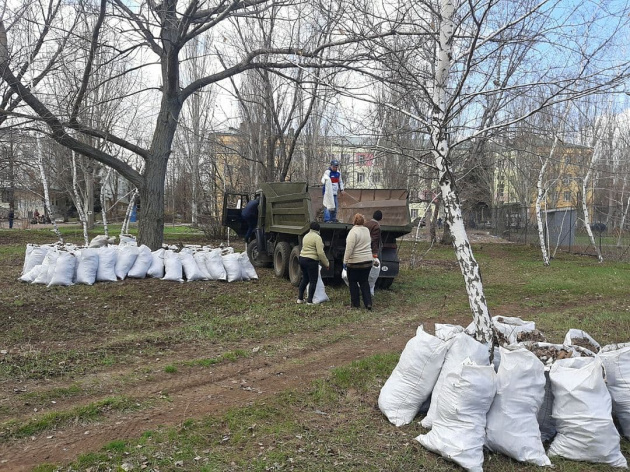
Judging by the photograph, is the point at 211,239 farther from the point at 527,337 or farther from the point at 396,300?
the point at 527,337

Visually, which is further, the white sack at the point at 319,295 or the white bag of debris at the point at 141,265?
the white bag of debris at the point at 141,265

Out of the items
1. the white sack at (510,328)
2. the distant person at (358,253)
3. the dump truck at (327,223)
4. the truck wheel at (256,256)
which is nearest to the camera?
the white sack at (510,328)

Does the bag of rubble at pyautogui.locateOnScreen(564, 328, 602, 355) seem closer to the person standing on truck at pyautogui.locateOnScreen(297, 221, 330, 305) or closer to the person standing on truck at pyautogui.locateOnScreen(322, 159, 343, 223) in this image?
the person standing on truck at pyautogui.locateOnScreen(297, 221, 330, 305)

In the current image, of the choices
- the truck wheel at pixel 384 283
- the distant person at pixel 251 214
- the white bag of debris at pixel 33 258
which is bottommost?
the truck wheel at pixel 384 283

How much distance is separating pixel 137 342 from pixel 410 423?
3805 millimetres

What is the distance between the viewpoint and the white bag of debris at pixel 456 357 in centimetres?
394

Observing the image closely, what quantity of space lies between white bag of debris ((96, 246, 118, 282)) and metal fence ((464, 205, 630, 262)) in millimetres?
15324

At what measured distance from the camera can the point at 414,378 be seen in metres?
4.12

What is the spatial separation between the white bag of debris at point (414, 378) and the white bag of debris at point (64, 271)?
25.9ft

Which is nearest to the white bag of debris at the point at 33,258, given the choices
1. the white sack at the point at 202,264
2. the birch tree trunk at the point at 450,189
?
the white sack at the point at 202,264

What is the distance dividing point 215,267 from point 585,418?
28.1ft

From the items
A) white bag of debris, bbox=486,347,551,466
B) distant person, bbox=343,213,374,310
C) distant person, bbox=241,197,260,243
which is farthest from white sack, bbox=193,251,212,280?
white bag of debris, bbox=486,347,551,466

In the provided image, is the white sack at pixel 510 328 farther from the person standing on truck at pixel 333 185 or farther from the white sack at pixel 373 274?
the person standing on truck at pixel 333 185

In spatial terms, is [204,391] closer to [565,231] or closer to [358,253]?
[358,253]
